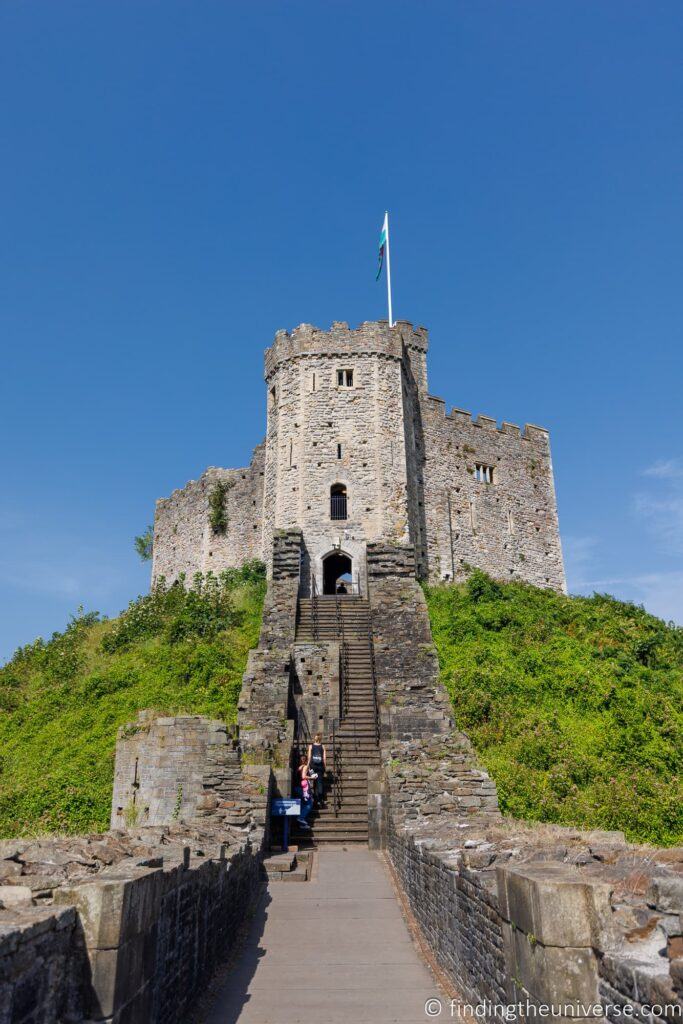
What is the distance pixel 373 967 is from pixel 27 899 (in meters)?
4.09

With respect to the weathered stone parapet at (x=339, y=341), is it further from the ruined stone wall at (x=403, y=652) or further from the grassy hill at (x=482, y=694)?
the grassy hill at (x=482, y=694)

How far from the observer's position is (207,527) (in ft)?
108

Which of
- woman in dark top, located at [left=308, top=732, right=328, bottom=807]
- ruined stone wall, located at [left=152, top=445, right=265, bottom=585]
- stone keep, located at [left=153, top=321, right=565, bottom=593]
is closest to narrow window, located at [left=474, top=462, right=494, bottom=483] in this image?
stone keep, located at [left=153, top=321, right=565, bottom=593]

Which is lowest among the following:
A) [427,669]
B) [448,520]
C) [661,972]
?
[661,972]

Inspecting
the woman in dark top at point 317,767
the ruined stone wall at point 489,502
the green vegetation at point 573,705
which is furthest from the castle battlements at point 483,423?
the woman in dark top at point 317,767

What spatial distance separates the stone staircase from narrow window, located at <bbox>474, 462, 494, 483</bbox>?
11263mm

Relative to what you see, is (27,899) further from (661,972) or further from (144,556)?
(144,556)

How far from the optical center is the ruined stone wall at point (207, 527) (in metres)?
31.5

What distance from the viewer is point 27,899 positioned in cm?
377

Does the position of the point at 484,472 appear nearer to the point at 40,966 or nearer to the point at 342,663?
the point at 342,663

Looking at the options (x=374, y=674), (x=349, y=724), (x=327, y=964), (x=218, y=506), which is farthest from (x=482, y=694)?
(x=218, y=506)

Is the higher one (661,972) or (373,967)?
(661,972)

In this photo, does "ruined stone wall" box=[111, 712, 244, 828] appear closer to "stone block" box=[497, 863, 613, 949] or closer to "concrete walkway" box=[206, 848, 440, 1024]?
"concrete walkway" box=[206, 848, 440, 1024]

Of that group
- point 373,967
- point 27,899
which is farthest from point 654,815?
point 27,899
